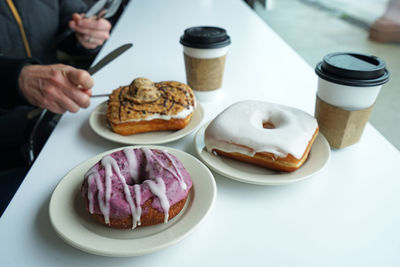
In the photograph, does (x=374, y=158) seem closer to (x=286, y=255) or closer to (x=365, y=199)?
(x=365, y=199)

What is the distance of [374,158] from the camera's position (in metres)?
0.71

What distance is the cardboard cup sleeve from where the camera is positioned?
0.68m

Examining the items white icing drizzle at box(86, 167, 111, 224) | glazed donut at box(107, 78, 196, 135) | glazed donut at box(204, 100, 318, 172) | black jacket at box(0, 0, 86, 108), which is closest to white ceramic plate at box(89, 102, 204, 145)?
glazed donut at box(107, 78, 196, 135)

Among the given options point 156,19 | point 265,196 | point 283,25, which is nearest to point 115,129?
point 265,196

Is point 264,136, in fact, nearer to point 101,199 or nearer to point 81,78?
point 101,199

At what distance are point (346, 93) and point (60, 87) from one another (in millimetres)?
754

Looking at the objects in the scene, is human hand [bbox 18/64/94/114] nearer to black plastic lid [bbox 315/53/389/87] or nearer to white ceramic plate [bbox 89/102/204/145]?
white ceramic plate [bbox 89/102/204/145]

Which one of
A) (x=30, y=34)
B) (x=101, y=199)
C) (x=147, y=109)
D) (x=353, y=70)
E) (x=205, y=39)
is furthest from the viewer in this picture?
(x=30, y=34)

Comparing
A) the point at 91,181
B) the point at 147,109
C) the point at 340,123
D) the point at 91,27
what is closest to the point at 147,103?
the point at 147,109

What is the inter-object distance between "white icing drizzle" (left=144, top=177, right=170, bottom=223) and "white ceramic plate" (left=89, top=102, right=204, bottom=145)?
0.75 feet

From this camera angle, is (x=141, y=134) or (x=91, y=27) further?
(x=91, y=27)

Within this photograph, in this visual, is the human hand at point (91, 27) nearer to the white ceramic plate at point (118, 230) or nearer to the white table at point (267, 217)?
the white table at point (267, 217)

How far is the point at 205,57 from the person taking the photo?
94 centimetres

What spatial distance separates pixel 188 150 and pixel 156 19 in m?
1.47
